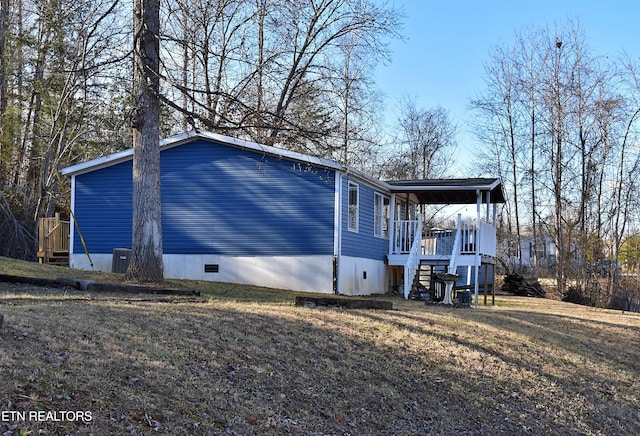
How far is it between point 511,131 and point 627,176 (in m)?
10.9

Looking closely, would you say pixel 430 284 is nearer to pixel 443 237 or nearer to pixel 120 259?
pixel 443 237

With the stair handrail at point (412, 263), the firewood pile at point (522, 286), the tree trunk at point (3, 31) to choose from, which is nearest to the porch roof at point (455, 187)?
the stair handrail at point (412, 263)

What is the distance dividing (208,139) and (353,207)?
4390mm

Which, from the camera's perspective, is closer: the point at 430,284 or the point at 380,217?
the point at 430,284

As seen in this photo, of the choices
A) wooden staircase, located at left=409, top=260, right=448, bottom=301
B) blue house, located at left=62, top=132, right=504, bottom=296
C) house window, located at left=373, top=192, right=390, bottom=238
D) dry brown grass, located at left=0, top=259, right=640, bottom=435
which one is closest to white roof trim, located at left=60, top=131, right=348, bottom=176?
blue house, located at left=62, top=132, right=504, bottom=296

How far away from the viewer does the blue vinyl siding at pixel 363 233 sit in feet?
65.5

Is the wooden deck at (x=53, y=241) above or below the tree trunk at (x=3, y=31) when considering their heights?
below

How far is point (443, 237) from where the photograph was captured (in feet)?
82.7

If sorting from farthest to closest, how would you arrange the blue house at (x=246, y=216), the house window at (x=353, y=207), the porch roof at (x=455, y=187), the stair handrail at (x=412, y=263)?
the porch roof at (x=455, y=187) → the house window at (x=353, y=207) → the stair handrail at (x=412, y=263) → the blue house at (x=246, y=216)

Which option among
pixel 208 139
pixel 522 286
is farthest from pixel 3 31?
pixel 522 286

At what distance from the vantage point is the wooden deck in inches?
899

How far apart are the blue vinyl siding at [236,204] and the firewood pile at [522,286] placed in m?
14.2

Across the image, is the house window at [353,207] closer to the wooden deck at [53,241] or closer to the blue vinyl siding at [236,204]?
the blue vinyl siding at [236,204]

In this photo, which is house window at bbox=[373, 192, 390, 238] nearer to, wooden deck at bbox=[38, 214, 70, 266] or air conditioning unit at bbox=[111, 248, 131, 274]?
air conditioning unit at bbox=[111, 248, 131, 274]
